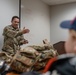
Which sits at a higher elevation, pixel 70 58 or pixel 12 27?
pixel 12 27

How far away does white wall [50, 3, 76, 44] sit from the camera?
5.37 m

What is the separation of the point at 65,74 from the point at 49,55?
1.34m

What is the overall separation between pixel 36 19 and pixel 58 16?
112 cm

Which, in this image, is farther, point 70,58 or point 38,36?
point 38,36

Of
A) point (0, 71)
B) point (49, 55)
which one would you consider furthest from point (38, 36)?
point (0, 71)

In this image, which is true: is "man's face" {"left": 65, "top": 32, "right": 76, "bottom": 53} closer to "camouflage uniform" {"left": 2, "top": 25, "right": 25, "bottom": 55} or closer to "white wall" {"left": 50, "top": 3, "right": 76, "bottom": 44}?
"camouflage uniform" {"left": 2, "top": 25, "right": 25, "bottom": 55}

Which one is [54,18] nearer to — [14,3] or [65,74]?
[14,3]

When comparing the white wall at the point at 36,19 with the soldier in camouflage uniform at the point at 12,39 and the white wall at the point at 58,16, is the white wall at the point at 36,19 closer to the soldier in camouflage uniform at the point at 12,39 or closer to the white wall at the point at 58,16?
the white wall at the point at 58,16

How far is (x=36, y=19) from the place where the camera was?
187 inches

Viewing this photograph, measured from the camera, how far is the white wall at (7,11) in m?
3.38

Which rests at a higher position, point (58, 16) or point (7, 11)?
point (58, 16)

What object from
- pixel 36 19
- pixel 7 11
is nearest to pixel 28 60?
pixel 7 11

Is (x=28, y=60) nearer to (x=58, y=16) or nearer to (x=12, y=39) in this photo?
(x=12, y=39)

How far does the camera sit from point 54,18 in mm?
5660
